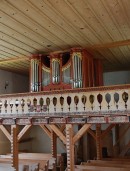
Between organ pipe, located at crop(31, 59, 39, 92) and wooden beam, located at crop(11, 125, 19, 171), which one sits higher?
organ pipe, located at crop(31, 59, 39, 92)

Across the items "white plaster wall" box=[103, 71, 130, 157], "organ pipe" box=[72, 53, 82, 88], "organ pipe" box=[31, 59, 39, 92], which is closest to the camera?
"organ pipe" box=[72, 53, 82, 88]

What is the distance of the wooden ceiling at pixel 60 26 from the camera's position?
18.0 ft

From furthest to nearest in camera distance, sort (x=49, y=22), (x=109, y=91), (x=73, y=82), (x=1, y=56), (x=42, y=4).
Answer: (x=1, y=56)
(x=73, y=82)
(x=109, y=91)
(x=49, y=22)
(x=42, y=4)

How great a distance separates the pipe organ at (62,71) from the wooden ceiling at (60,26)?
0.99 ft

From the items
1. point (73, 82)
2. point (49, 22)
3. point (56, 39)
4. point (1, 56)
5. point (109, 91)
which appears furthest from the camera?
point (1, 56)

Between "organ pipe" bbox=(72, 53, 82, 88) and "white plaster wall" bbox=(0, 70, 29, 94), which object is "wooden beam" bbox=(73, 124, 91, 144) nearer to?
"organ pipe" bbox=(72, 53, 82, 88)

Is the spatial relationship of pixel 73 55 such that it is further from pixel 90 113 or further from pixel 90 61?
pixel 90 113

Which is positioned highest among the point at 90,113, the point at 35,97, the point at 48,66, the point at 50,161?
the point at 48,66

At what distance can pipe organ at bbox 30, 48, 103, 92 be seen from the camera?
Answer: 28.6 ft

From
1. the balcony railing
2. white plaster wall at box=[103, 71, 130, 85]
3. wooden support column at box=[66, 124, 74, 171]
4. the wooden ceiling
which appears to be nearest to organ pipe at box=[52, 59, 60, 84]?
the wooden ceiling

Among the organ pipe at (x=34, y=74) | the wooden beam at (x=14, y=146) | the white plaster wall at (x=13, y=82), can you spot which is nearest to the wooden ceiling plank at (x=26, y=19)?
the organ pipe at (x=34, y=74)

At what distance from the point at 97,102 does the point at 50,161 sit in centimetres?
319

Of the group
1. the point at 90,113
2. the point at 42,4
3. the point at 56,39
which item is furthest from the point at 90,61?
the point at 42,4

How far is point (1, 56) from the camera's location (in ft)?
31.3
